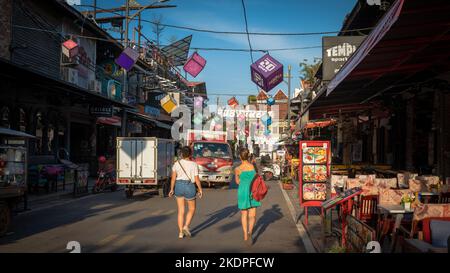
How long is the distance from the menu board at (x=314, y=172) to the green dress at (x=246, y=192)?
3.08 metres

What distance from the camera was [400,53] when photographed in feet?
33.0

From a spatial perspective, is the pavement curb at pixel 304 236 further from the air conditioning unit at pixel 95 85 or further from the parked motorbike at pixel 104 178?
the air conditioning unit at pixel 95 85

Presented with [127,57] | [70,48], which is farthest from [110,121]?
[127,57]

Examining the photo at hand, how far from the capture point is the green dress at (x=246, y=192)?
9.02 metres

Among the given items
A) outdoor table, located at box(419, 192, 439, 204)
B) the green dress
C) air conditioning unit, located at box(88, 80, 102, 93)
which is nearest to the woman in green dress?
the green dress

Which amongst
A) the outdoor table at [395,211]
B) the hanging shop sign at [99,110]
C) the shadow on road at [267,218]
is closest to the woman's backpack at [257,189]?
the shadow on road at [267,218]

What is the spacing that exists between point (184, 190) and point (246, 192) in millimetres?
1307

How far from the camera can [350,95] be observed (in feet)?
56.2

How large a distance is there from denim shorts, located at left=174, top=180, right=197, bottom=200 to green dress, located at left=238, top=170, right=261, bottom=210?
1066 mm

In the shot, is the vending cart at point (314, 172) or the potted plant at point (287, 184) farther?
the potted plant at point (287, 184)

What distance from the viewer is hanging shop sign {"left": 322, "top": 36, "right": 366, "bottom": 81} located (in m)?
21.7
